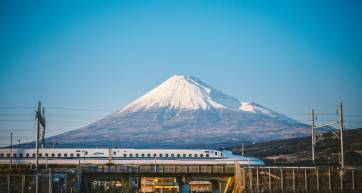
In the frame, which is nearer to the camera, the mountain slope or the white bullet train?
the white bullet train

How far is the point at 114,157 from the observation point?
94.5 meters

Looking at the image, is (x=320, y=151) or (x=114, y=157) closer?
(x=114, y=157)

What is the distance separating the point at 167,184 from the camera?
112 meters

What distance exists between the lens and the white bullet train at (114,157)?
93.8 meters

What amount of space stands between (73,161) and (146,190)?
21920mm

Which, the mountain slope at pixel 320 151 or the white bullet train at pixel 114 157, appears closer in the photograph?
the white bullet train at pixel 114 157

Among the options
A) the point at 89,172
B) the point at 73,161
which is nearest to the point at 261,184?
the point at 89,172

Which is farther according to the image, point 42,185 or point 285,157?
point 285,157

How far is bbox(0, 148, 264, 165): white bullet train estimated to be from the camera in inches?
3693

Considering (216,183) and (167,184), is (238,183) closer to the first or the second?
(216,183)

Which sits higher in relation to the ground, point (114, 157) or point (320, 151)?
point (114, 157)

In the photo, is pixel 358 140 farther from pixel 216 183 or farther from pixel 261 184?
pixel 261 184

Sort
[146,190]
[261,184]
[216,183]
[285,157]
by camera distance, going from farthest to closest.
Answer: [285,157] < [146,190] < [216,183] < [261,184]

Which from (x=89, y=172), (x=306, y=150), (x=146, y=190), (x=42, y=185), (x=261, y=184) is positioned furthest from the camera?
(x=306, y=150)
